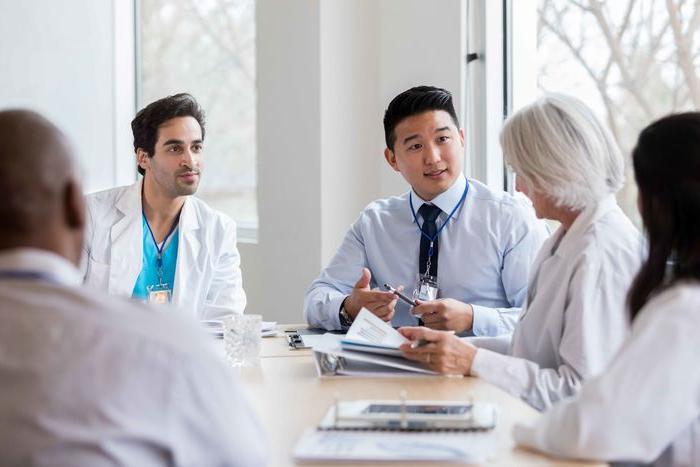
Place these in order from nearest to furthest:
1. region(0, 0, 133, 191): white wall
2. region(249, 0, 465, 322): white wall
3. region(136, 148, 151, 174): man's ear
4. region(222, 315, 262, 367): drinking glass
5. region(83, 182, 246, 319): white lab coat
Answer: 1. region(222, 315, 262, 367): drinking glass
2. region(83, 182, 246, 319): white lab coat
3. region(136, 148, 151, 174): man's ear
4. region(249, 0, 465, 322): white wall
5. region(0, 0, 133, 191): white wall

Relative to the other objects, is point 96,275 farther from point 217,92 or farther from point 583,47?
point 217,92

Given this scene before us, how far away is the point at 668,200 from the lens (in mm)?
1755

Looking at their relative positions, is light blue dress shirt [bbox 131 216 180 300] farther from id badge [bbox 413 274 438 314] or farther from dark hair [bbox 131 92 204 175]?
id badge [bbox 413 274 438 314]

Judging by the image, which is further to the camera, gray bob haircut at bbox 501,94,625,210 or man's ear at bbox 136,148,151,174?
man's ear at bbox 136,148,151,174

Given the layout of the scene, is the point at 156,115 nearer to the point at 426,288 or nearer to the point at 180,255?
the point at 180,255

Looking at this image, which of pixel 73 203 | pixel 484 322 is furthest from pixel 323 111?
pixel 73 203

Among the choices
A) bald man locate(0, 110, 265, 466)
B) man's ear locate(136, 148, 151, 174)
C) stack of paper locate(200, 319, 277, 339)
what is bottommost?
stack of paper locate(200, 319, 277, 339)

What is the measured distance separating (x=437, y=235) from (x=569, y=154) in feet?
3.55

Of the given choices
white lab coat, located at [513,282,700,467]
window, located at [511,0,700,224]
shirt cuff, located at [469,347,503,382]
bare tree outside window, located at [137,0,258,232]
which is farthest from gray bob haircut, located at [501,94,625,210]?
bare tree outside window, located at [137,0,258,232]

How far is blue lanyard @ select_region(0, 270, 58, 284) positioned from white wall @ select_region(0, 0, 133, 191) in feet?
13.9

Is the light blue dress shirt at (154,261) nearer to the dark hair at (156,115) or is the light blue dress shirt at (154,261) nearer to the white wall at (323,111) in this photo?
the dark hair at (156,115)

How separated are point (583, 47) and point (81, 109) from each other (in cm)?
318

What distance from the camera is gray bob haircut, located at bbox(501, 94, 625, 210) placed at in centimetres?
233

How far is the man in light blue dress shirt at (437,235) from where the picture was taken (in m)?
3.27
